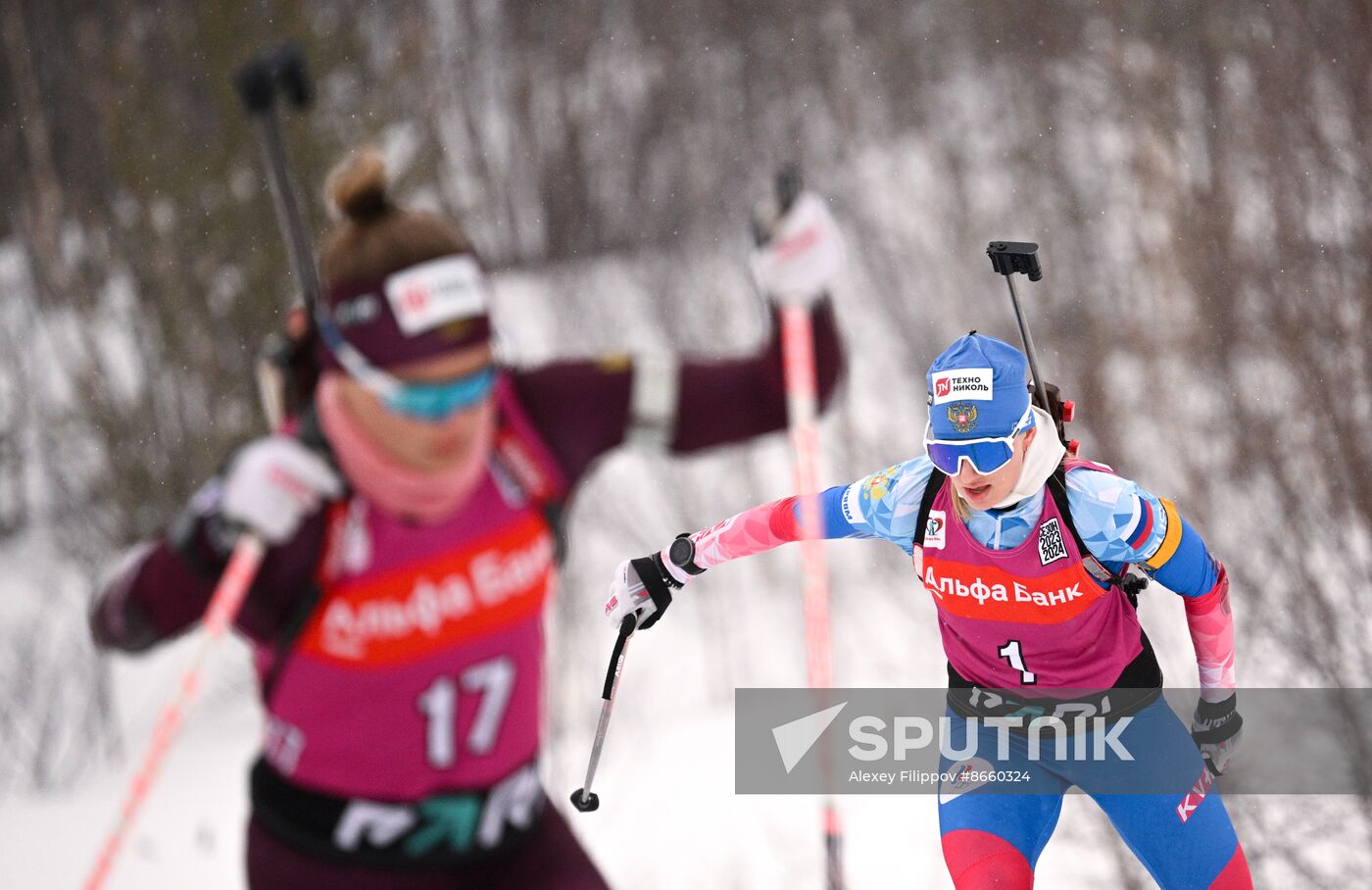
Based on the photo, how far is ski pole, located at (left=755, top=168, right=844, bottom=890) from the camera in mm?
2246

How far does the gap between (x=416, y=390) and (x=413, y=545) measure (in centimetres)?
27

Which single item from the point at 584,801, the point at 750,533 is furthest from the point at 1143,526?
the point at 584,801

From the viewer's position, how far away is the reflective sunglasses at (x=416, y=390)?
2158 mm

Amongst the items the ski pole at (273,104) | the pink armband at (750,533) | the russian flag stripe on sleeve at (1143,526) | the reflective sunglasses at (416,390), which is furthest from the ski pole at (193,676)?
the russian flag stripe on sleeve at (1143,526)

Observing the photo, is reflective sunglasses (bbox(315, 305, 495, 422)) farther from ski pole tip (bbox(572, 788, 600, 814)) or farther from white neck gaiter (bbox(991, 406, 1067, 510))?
white neck gaiter (bbox(991, 406, 1067, 510))

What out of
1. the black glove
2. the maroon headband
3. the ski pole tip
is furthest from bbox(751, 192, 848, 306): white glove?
the black glove

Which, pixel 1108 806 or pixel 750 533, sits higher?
pixel 750 533

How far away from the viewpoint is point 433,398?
217 centimetres

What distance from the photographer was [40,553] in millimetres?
9641

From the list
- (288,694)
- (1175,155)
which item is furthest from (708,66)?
(288,694)

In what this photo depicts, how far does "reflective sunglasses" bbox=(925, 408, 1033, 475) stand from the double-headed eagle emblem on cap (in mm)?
27

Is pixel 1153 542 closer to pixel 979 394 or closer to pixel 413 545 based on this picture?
pixel 979 394

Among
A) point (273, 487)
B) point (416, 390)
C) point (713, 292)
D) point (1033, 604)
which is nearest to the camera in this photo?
point (273, 487)

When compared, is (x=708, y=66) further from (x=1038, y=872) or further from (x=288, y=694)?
(x=288, y=694)
